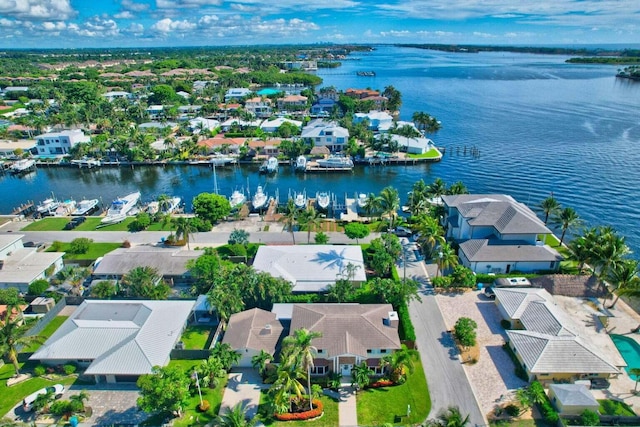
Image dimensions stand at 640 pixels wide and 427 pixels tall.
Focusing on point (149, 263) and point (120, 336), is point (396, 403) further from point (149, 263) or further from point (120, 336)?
point (149, 263)

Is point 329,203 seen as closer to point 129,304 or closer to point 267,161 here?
point 267,161

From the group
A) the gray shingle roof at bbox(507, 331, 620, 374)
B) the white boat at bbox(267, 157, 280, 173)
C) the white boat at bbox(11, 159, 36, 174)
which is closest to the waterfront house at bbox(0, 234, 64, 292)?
the white boat at bbox(267, 157, 280, 173)

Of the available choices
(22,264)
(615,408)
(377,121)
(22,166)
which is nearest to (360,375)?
(615,408)

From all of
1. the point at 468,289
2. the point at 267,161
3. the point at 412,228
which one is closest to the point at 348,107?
the point at 267,161

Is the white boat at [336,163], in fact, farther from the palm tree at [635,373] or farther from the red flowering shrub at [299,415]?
the palm tree at [635,373]

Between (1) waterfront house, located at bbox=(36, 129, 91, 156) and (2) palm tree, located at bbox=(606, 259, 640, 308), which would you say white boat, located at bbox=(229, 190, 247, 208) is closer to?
(2) palm tree, located at bbox=(606, 259, 640, 308)
